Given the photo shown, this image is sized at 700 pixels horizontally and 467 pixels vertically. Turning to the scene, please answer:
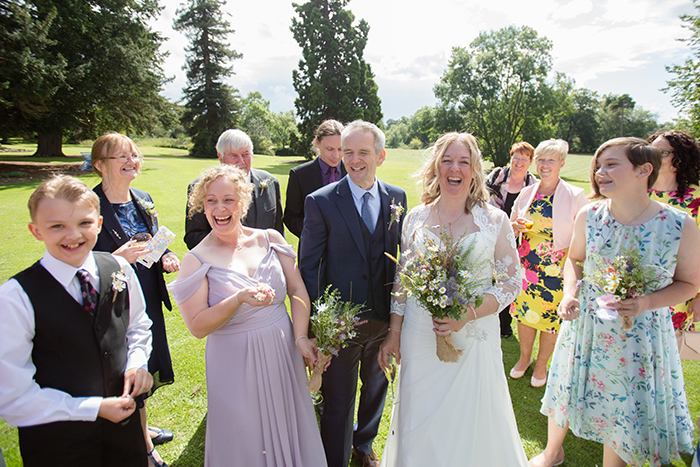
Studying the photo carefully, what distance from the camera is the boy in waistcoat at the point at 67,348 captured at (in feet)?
6.13

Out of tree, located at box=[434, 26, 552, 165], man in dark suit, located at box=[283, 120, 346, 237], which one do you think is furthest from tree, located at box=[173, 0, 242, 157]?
man in dark suit, located at box=[283, 120, 346, 237]

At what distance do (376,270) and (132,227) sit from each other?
2.57 metres

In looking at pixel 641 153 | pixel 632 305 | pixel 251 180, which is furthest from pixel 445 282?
pixel 251 180

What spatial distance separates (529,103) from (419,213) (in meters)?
44.8

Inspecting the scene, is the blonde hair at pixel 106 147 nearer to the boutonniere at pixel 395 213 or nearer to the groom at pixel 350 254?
the groom at pixel 350 254

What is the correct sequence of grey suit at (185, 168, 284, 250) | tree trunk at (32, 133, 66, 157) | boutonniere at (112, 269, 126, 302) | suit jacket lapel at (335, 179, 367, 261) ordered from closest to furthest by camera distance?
boutonniere at (112, 269, 126, 302)
suit jacket lapel at (335, 179, 367, 261)
grey suit at (185, 168, 284, 250)
tree trunk at (32, 133, 66, 157)

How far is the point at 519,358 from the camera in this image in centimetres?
541

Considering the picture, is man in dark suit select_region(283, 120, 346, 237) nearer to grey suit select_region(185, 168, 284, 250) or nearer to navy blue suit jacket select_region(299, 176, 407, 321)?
grey suit select_region(185, 168, 284, 250)

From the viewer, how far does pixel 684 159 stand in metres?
3.63

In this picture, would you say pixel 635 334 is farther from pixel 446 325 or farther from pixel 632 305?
pixel 446 325

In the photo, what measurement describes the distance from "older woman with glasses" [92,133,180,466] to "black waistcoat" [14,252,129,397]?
1.20 meters

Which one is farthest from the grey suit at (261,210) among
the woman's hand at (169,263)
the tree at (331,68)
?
the tree at (331,68)

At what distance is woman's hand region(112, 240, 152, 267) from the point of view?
10.5 feet

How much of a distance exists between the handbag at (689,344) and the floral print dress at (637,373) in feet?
3.51
